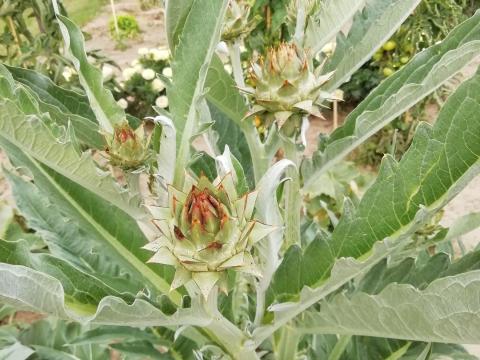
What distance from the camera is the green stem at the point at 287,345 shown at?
798mm

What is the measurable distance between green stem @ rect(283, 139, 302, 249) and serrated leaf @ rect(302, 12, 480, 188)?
0.03 m

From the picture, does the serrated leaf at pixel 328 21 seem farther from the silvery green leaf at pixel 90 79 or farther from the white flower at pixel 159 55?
the white flower at pixel 159 55

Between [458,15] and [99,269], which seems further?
[458,15]

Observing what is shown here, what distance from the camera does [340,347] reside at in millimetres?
913

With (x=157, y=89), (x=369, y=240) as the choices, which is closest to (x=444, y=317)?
(x=369, y=240)

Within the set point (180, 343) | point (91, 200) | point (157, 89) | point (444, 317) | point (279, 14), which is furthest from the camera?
point (157, 89)

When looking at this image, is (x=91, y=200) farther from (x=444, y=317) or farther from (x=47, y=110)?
(x=444, y=317)

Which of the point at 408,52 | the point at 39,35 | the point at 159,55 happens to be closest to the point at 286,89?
the point at 39,35

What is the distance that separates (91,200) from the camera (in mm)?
760

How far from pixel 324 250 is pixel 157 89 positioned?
2.69m

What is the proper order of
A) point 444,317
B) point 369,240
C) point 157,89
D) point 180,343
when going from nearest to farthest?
point 444,317 → point 369,240 → point 180,343 → point 157,89

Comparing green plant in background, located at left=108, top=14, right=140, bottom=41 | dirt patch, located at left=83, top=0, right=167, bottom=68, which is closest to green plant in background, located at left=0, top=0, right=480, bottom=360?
dirt patch, located at left=83, top=0, right=167, bottom=68

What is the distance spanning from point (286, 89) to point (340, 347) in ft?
1.40

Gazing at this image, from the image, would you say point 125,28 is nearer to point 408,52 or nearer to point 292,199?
point 408,52
